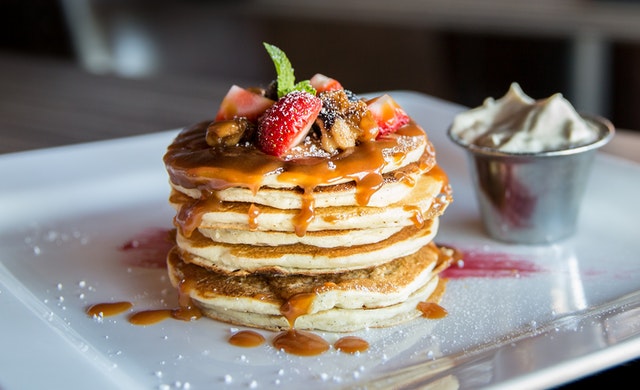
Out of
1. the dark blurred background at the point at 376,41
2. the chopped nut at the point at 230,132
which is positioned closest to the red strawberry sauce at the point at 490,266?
the chopped nut at the point at 230,132

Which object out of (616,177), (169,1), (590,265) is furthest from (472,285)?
(169,1)

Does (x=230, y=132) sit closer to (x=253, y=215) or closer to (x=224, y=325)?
(x=253, y=215)

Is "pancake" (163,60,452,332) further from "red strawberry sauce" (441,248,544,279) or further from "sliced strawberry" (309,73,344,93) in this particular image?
"red strawberry sauce" (441,248,544,279)

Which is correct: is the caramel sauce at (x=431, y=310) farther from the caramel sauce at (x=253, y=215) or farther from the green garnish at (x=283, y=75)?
the green garnish at (x=283, y=75)

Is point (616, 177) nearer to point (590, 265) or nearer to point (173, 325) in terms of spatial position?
point (590, 265)

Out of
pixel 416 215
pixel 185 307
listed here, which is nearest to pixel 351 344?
pixel 416 215

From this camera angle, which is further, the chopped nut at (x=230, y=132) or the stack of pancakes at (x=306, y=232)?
the chopped nut at (x=230, y=132)

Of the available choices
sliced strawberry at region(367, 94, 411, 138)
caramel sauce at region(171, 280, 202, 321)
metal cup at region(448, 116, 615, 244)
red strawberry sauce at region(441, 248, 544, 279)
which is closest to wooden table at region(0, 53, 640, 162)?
metal cup at region(448, 116, 615, 244)
